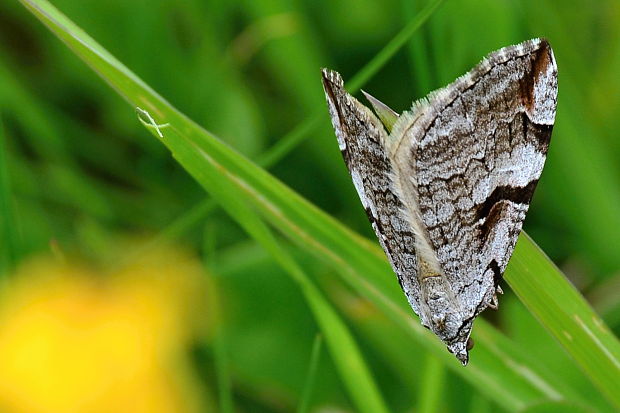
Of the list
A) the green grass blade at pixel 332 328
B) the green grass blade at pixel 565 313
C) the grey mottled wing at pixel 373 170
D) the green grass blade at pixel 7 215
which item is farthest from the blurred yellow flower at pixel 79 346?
the green grass blade at pixel 565 313

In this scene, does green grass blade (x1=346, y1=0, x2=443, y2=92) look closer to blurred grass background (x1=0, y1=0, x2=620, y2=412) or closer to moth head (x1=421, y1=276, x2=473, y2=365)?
blurred grass background (x1=0, y1=0, x2=620, y2=412)

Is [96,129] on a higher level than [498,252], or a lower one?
higher

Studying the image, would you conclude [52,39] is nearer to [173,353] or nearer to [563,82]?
[173,353]

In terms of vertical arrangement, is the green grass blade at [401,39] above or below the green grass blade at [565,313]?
above

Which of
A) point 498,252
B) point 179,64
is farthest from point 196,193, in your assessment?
point 498,252

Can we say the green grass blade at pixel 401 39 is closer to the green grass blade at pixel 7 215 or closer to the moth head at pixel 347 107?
the moth head at pixel 347 107

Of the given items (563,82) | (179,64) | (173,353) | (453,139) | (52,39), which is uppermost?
(52,39)

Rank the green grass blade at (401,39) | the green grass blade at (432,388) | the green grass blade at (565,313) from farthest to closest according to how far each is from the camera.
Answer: the green grass blade at (432,388) → the green grass blade at (401,39) → the green grass blade at (565,313)
